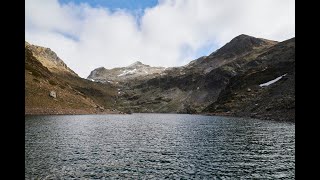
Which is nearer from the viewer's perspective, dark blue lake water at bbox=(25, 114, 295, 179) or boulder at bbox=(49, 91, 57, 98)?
dark blue lake water at bbox=(25, 114, 295, 179)

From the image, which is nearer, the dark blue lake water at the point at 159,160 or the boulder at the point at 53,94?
the dark blue lake water at the point at 159,160

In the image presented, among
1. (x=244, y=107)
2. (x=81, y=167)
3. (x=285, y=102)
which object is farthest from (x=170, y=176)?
(x=244, y=107)

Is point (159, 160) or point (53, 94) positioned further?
point (53, 94)

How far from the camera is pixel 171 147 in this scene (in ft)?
191

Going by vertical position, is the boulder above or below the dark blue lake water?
above

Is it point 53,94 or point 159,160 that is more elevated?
point 53,94

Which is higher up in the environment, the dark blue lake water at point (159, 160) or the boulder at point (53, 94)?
the boulder at point (53, 94)
